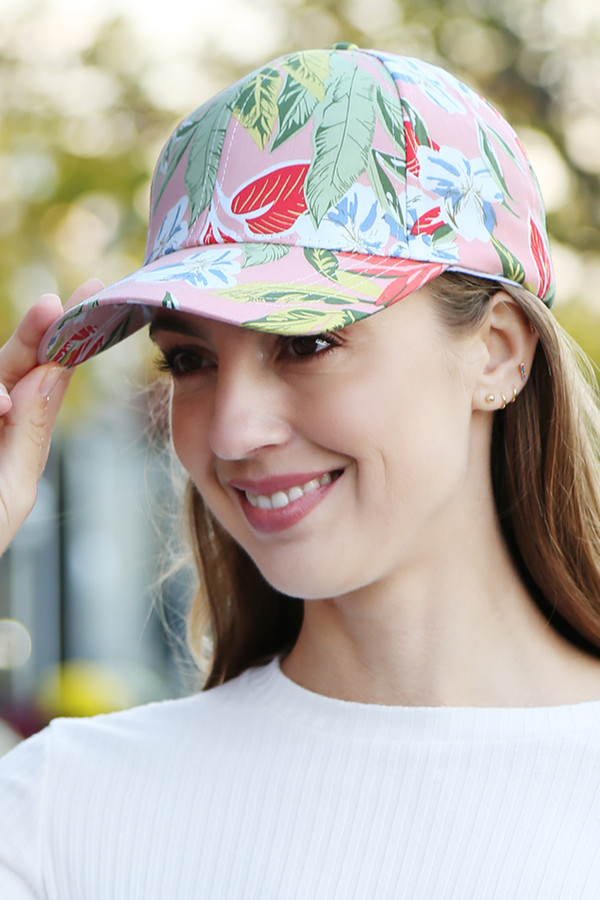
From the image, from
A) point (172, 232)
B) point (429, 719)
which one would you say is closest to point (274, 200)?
point (172, 232)

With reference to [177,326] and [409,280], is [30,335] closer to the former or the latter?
[177,326]

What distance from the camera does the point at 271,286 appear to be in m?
1.64

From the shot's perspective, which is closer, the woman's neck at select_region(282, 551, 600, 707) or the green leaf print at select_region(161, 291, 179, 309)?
the green leaf print at select_region(161, 291, 179, 309)

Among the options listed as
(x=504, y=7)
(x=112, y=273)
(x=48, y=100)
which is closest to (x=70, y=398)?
(x=112, y=273)

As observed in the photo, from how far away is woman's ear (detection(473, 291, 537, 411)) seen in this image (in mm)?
1882

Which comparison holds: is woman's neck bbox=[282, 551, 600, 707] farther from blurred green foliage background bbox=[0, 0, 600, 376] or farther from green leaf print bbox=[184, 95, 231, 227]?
blurred green foliage background bbox=[0, 0, 600, 376]

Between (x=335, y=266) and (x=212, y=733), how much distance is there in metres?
0.92

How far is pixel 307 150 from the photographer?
1.73 m

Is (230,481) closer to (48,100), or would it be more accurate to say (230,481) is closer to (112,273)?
(112,273)

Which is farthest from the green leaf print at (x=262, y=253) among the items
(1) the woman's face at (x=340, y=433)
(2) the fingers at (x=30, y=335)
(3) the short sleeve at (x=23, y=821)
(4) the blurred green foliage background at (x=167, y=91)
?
(4) the blurred green foliage background at (x=167, y=91)

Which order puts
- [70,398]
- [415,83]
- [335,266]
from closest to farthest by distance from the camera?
[335,266], [415,83], [70,398]

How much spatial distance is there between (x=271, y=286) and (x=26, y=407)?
57 cm

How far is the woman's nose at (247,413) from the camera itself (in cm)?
171

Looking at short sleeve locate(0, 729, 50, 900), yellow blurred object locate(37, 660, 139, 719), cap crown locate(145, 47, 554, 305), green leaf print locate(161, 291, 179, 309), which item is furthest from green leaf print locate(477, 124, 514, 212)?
yellow blurred object locate(37, 660, 139, 719)
